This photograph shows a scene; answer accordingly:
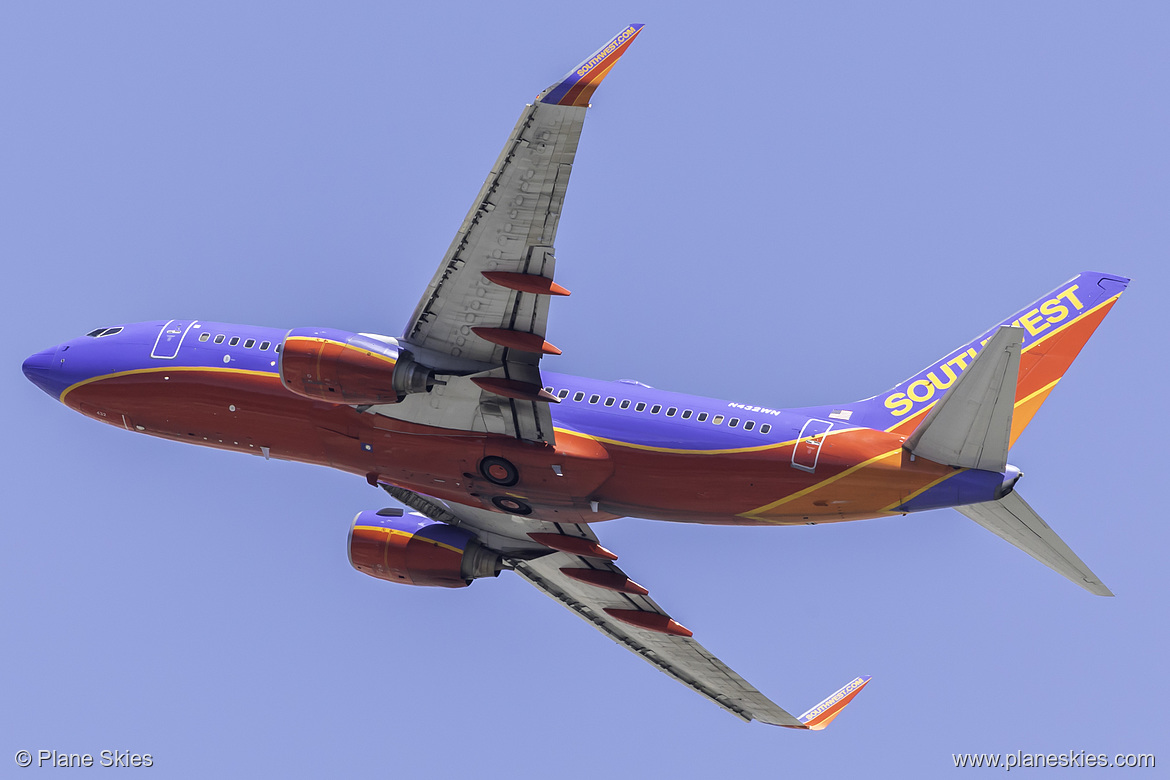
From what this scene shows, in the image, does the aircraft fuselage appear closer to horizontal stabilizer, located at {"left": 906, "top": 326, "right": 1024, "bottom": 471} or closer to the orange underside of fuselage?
the orange underside of fuselage

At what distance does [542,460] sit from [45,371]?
49.5 ft

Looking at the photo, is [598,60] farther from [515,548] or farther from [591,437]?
[515,548]

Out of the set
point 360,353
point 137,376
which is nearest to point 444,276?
point 360,353

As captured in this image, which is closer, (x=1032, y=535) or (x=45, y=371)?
(x=1032, y=535)

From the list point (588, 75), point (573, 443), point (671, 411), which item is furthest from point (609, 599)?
point (588, 75)

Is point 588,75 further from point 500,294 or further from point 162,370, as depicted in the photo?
point 162,370

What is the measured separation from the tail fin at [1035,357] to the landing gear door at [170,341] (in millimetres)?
18173

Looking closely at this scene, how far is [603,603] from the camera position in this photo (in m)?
46.3

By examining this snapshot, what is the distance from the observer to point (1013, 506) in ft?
119

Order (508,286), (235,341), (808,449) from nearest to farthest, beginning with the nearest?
1. (508,286)
2. (808,449)
3. (235,341)

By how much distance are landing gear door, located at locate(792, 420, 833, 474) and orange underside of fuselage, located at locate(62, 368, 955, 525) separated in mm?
124

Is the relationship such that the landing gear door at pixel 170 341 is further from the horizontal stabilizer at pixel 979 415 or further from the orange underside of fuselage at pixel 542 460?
the horizontal stabilizer at pixel 979 415

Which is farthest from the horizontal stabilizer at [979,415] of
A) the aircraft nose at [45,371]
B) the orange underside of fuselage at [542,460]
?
the aircraft nose at [45,371]

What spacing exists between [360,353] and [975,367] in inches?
564
